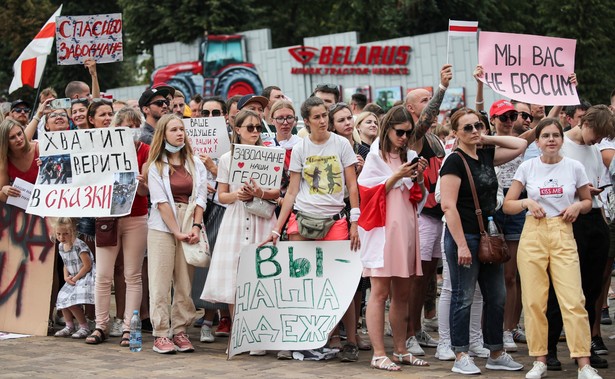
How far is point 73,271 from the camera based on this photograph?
Answer: 33.5 ft

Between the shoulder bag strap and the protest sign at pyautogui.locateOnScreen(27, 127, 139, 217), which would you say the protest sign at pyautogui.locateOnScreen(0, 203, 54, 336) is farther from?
the shoulder bag strap

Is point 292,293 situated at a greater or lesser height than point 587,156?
lesser

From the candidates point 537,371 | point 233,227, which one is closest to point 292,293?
point 233,227

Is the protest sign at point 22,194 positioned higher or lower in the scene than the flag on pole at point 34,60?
lower

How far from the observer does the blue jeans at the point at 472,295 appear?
8.26 m

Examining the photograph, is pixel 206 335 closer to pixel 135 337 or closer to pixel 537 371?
pixel 135 337

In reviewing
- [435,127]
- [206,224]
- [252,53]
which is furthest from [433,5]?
[206,224]

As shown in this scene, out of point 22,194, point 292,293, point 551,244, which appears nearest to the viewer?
point 551,244

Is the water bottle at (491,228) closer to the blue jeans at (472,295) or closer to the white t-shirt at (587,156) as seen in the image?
the blue jeans at (472,295)

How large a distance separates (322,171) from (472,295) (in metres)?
1.60

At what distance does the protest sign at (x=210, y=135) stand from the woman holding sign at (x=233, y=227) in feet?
3.42

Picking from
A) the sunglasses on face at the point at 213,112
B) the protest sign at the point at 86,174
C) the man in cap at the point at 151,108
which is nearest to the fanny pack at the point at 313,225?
the protest sign at the point at 86,174

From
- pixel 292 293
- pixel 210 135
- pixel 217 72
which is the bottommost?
pixel 292 293

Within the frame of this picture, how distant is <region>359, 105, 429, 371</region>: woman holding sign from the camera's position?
8.40m
